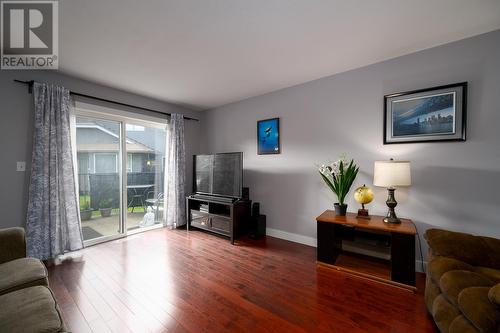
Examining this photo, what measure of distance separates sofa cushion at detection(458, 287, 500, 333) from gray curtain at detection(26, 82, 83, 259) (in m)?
3.76

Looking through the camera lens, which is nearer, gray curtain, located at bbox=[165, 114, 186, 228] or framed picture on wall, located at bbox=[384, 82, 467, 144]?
framed picture on wall, located at bbox=[384, 82, 467, 144]

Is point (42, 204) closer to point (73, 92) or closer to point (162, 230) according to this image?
point (73, 92)

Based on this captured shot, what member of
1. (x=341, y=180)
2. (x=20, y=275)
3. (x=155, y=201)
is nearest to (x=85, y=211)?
(x=155, y=201)

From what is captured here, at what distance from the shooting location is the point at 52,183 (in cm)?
247

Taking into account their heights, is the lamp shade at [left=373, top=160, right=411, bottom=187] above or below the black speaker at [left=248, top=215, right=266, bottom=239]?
above

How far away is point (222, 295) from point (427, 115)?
2780 millimetres

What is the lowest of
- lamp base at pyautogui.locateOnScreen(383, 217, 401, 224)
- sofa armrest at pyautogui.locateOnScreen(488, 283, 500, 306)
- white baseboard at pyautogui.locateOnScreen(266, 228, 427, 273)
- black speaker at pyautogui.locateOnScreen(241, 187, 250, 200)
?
white baseboard at pyautogui.locateOnScreen(266, 228, 427, 273)

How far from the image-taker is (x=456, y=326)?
1.18 meters

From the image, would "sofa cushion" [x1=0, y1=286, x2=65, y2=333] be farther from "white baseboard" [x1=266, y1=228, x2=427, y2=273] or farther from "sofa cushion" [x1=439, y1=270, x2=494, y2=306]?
"white baseboard" [x1=266, y1=228, x2=427, y2=273]

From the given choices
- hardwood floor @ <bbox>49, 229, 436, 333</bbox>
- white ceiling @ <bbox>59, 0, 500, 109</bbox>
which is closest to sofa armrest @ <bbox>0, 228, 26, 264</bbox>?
hardwood floor @ <bbox>49, 229, 436, 333</bbox>

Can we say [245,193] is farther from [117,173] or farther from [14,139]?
[14,139]

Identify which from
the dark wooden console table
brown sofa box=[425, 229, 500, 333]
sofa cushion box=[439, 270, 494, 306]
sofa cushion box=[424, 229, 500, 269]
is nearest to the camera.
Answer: brown sofa box=[425, 229, 500, 333]

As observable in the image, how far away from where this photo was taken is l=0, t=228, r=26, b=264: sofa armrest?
1585mm

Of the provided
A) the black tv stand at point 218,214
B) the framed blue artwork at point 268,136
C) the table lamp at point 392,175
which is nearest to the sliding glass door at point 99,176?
the black tv stand at point 218,214
